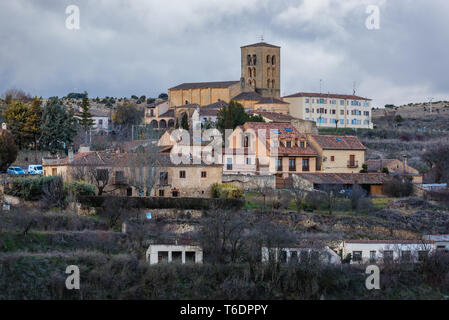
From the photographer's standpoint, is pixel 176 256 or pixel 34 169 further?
pixel 34 169

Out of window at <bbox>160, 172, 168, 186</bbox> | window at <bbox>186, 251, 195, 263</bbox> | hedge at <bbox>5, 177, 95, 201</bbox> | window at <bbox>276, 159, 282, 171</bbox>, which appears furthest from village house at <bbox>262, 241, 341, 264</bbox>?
window at <bbox>276, 159, 282, 171</bbox>

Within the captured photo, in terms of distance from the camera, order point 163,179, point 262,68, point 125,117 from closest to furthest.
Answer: point 163,179 → point 125,117 → point 262,68

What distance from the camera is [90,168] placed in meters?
42.8

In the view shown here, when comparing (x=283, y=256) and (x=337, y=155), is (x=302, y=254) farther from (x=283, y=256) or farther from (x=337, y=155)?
(x=337, y=155)

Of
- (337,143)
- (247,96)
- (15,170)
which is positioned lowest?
(15,170)

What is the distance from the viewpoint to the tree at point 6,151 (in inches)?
1852

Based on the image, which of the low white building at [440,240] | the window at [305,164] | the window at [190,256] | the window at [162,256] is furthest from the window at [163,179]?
the low white building at [440,240]

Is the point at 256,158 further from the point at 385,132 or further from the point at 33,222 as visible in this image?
the point at 385,132

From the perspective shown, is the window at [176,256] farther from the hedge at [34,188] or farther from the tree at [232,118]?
the tree at [232,118]

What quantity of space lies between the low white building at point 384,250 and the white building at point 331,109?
4460cm

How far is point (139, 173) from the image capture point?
4278 cm

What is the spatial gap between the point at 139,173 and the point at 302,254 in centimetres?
1436

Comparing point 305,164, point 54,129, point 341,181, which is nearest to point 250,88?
point 54,129
